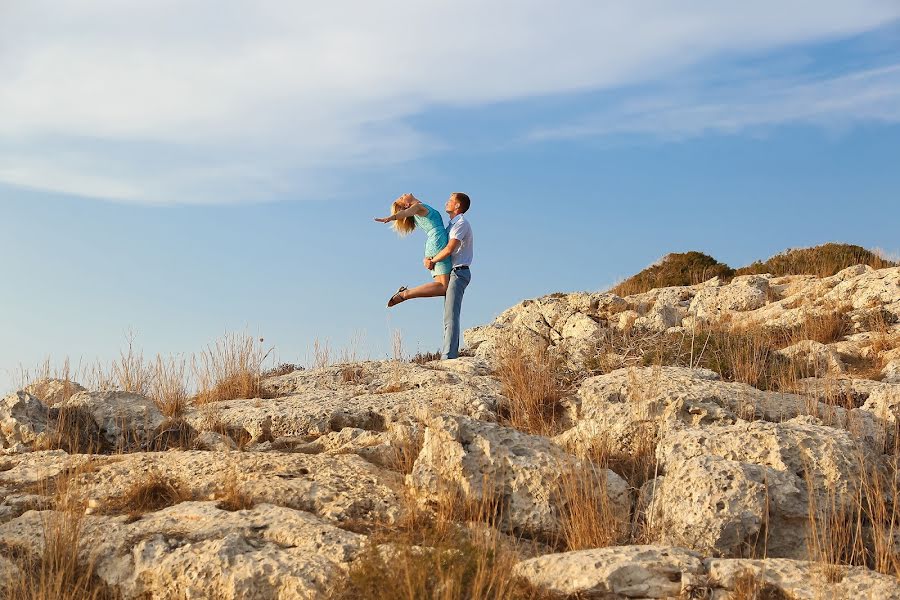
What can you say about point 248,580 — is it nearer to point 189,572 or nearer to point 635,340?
point 189,572

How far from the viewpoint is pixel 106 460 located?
23.7ft

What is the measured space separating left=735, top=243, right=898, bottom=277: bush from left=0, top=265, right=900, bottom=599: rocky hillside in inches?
595

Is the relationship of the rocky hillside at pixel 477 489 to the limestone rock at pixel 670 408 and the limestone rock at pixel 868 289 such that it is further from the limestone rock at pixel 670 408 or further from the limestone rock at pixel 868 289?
the limestone rock at pixel 868 289

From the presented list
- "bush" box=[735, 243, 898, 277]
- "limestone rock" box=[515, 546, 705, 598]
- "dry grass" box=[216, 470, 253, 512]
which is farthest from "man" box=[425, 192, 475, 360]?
"bush" box=[735, 243, 898, 277]

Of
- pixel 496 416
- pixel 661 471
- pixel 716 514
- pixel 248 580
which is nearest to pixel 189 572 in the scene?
pixel 248 580

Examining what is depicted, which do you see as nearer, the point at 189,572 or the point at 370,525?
the point at 189,572

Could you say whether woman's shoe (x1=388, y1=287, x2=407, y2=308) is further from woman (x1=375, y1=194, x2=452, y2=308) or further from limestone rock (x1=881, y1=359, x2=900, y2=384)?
limestone rock (x1=881, y1=359, x2=900, y2=384)

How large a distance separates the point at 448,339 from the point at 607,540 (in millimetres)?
6788

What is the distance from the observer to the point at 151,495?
6.38 metres

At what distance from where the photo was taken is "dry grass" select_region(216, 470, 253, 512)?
19.4 feet

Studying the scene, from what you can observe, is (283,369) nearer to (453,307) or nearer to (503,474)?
(453,307)

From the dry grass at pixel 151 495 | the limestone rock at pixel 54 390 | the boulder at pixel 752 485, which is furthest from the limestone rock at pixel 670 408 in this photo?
the limestone rock at pixel 54 390

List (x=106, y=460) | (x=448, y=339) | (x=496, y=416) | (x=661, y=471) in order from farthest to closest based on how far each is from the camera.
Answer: (x=448, y=339)
(x=496, y=416)
(x=106, y=460)
(x=661, y=471)

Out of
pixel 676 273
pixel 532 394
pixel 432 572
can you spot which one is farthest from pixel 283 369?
pixel 676 273
